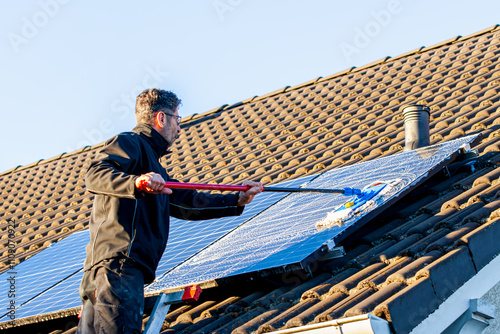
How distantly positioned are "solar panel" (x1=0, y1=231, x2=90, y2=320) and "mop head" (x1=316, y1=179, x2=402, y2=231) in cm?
259

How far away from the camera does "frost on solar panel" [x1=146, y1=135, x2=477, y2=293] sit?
421 cm

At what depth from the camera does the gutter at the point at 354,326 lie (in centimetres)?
303

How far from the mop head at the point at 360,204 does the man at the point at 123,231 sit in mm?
1287

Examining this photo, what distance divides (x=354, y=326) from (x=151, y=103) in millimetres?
1923

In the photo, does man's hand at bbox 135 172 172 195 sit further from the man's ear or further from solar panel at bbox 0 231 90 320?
solar panel at bbox 0 231 90 320

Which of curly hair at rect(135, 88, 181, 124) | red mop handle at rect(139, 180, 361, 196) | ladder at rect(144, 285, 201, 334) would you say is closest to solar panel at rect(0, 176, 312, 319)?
ladder at rect(144, 285, 201, 334)

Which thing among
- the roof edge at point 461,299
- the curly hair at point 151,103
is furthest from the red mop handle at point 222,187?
the roof edge at point 461,299

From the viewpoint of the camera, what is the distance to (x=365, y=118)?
8305 mm

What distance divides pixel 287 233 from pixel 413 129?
220cm

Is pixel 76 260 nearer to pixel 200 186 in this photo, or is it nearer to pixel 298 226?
pixel 298 226

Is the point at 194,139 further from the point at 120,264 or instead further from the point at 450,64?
the point at 120,264

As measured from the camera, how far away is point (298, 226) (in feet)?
15.6

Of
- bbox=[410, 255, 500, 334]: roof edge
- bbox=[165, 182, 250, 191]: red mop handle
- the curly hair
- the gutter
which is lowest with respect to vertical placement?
bbox=[410, 255, 500, 334]: roof edge

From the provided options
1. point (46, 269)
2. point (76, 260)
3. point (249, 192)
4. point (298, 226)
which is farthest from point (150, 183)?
point (46, 269)
